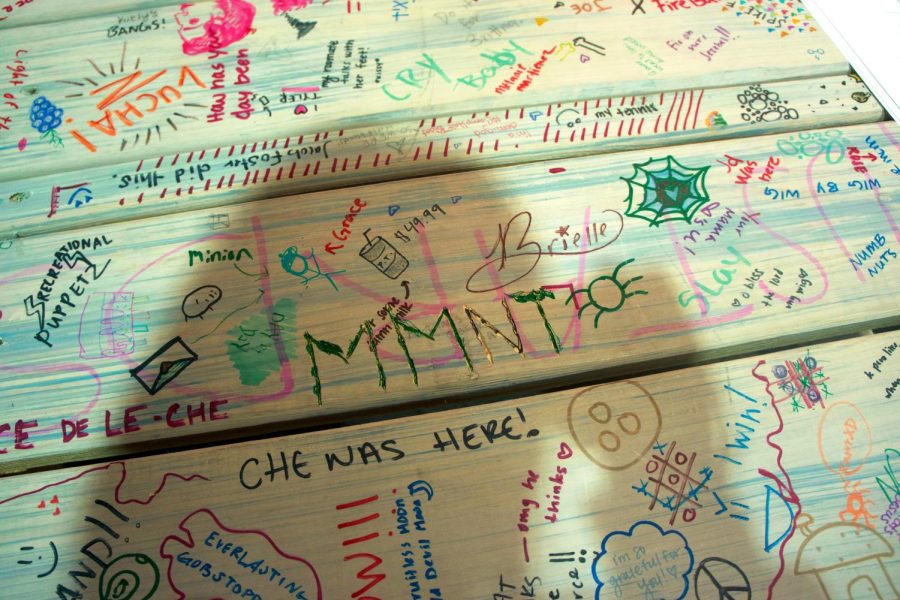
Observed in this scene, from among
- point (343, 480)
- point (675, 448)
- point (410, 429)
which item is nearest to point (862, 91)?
point (675, 448)

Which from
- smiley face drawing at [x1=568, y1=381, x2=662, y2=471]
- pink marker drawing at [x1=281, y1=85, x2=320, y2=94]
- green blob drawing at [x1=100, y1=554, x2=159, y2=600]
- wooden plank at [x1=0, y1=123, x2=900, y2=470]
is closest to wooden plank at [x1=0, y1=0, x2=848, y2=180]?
pink marker drawing at [x1=281, y1=85, x2=320, y2=94]

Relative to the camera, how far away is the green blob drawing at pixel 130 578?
769 millimetres

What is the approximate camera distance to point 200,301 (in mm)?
909

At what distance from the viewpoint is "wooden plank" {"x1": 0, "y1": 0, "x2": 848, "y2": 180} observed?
1.05m

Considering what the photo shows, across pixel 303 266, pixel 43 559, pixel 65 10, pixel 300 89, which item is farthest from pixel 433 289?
pixel 65 10

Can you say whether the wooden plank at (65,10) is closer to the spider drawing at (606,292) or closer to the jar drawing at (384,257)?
the jar drawing at (384,257)

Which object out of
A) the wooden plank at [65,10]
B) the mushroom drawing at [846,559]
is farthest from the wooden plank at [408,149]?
the mushroom drawing at [846,559]

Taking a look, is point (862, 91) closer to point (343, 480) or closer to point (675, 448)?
point (675, 448)

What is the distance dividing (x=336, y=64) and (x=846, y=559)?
3.45 feet

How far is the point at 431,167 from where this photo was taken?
1012mm

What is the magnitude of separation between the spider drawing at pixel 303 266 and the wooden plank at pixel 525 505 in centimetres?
23

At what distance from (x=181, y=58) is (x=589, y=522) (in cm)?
102
